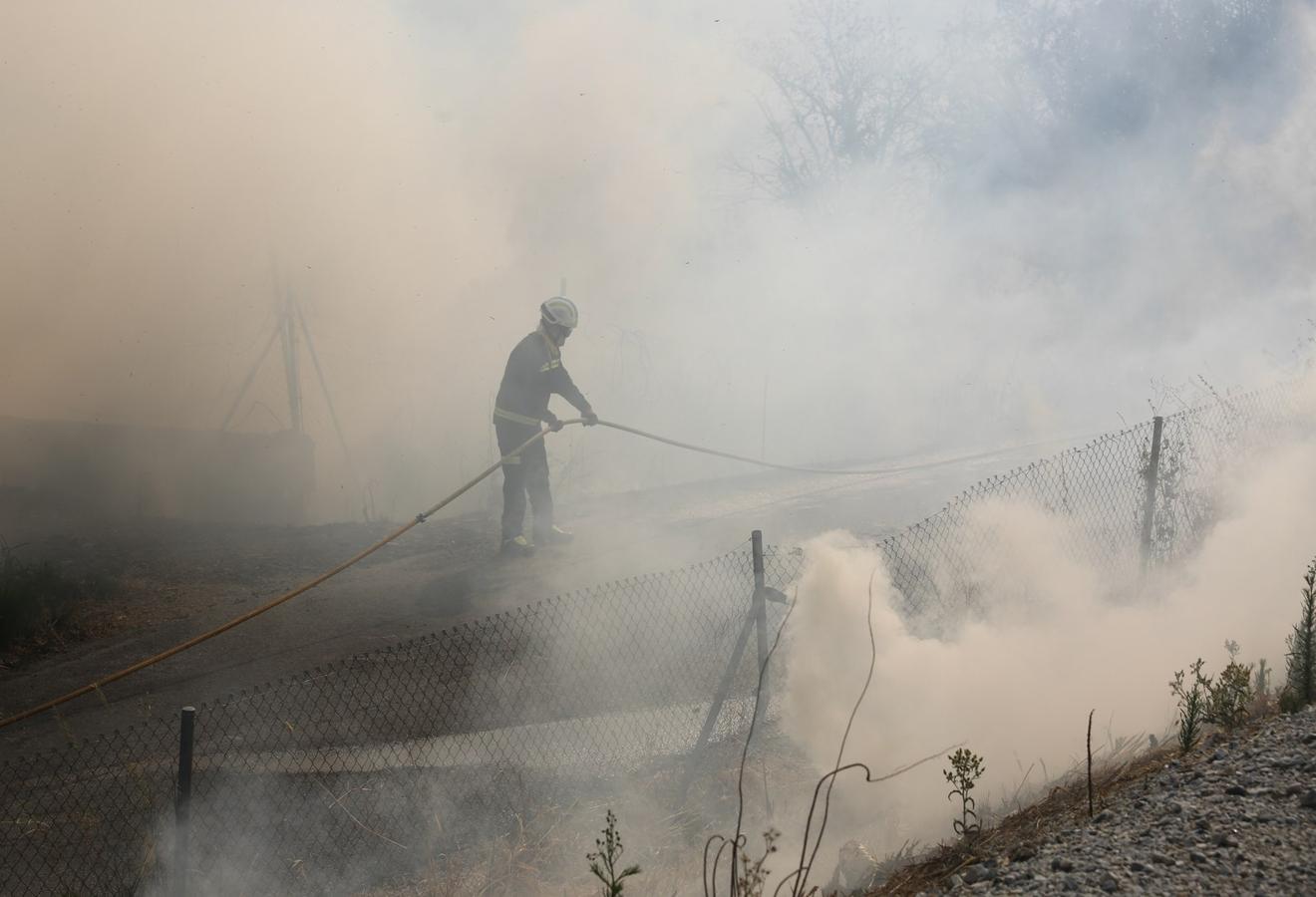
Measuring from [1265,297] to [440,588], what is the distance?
48.7 feet

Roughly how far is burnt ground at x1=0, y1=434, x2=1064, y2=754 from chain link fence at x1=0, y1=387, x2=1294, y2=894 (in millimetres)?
448

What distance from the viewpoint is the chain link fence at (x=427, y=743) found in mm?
5438

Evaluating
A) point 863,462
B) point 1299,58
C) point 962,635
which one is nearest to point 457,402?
point 863,462

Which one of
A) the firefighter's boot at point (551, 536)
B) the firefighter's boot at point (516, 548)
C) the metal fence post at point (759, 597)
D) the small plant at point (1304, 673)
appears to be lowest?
the small plant at point (1304, 673)

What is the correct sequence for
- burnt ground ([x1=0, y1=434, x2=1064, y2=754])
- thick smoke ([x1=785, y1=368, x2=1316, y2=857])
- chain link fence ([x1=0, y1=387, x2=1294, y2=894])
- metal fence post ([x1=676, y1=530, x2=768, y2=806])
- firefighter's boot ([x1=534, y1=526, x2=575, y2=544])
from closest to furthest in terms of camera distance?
chain link fence ([x1=0, y1=387, x2=1294, y2=894]) < thick smoke ([x1=785, y1=368, x2=1316, y2=857]) < metal fence post ([x1=676, y1=530, x2=768, y2=806]) < burnt ground ([x1=0, y1=434, x2=1064, y2=754]) < firefighter's boot ([x1=534, y1=526, x2=575, y2=544])

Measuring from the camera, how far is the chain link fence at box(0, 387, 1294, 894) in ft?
17.8

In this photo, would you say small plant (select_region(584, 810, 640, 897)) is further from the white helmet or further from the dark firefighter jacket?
the white helmet

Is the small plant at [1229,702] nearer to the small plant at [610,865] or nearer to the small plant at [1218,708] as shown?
the small plant at [1218,708]

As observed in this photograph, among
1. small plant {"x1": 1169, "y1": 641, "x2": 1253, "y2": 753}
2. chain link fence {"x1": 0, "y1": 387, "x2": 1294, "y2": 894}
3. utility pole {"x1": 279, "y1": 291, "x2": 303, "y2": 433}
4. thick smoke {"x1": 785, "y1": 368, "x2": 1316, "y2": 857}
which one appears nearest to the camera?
small plant {"x1": 1169, "y1": 641, "x2": 1253, "y2": 753}

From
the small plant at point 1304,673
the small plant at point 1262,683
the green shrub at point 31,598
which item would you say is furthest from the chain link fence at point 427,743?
the small plant at point 1304,673

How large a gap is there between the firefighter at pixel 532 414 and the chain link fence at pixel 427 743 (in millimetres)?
1414

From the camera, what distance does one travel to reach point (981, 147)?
18.5 meters

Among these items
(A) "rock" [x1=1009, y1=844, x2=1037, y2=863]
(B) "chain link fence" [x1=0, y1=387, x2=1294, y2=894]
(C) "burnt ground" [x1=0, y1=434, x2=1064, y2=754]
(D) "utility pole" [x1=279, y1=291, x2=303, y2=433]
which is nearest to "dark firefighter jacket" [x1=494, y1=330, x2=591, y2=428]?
(C) "burnt ground" [x1=0, y1=434, x2=1064, y2=754]

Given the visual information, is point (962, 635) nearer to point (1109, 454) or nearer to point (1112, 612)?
point (1112, 612)
